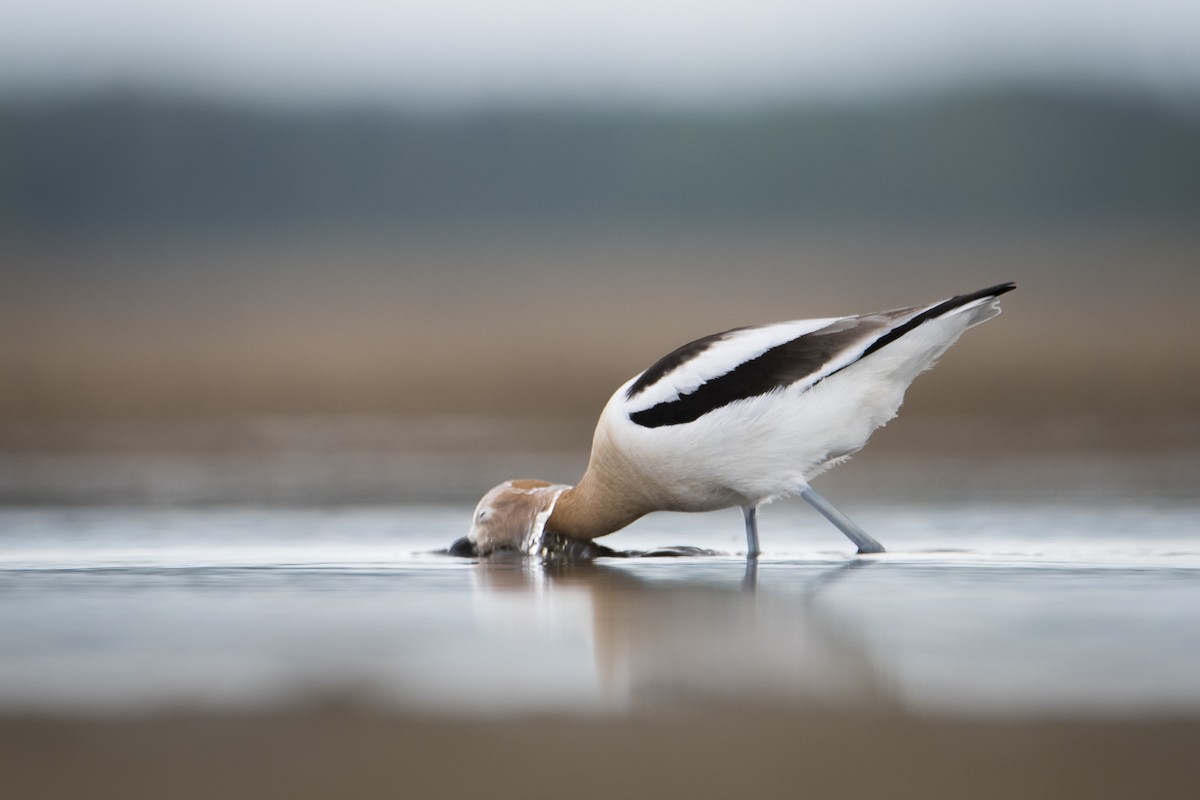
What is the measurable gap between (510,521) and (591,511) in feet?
1.91

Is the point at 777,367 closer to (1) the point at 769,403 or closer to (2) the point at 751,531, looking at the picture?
(1) the point at 769,403

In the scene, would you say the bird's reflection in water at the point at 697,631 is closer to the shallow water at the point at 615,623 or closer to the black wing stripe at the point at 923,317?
the shallow water at the point at 615,623

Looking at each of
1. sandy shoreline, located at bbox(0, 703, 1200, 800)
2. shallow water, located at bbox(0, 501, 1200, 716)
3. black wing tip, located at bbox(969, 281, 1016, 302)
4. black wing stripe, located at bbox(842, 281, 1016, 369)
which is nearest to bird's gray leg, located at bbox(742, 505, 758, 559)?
shallow water, located at bbox(0, 501, 1200, 716)

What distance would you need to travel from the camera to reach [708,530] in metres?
9.93

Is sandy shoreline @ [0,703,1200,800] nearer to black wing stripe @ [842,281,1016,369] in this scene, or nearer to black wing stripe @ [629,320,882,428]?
black wing stripe @ [629,320,882,428]

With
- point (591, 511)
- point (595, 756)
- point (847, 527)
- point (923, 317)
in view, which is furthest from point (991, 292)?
point (595, 756)

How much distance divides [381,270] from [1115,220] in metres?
18.5

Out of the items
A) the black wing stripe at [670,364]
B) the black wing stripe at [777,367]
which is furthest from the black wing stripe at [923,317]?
the black wing stripe at [670,364]

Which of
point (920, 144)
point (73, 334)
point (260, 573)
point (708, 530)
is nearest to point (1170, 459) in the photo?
point (708, 530)

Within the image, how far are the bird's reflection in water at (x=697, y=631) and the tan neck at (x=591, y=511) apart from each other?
63cm

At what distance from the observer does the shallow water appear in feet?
14.8

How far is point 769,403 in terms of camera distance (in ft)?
25.5

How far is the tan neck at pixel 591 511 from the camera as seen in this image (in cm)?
830

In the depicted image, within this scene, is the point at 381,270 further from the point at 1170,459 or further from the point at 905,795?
the point at 905,795
